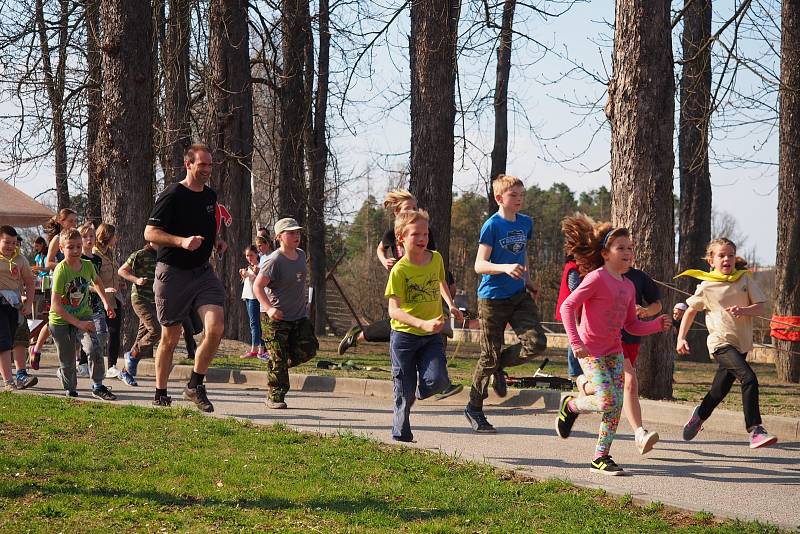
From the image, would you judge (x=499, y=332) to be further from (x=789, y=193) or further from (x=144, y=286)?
(x=789, y=193)

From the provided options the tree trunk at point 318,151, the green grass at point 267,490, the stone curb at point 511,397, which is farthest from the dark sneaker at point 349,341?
the tree trunk at point 318,151

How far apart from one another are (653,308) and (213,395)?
5476mm

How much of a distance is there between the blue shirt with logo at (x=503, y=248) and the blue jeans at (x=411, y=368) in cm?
119

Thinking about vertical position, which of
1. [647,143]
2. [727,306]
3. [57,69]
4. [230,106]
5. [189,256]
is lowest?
[727,306]

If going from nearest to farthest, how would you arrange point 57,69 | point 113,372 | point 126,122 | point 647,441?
point 647,441, point 113,372, point 126,122, point 57,69

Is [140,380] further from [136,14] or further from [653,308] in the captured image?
[653,308]

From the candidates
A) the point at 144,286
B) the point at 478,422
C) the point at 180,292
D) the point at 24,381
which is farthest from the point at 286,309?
the point at 24,381

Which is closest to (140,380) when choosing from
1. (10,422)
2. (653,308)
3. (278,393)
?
(278,393)

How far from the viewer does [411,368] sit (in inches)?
319

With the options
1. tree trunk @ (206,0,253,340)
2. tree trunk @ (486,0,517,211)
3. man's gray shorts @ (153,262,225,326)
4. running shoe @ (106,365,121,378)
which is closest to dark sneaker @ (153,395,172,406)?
man's gray shorts @ (153,262,225,326)

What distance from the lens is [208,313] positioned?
9.55 metres

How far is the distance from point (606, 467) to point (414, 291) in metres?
1.87

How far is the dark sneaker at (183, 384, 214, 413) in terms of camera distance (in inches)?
389

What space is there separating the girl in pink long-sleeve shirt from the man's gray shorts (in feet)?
11.7
